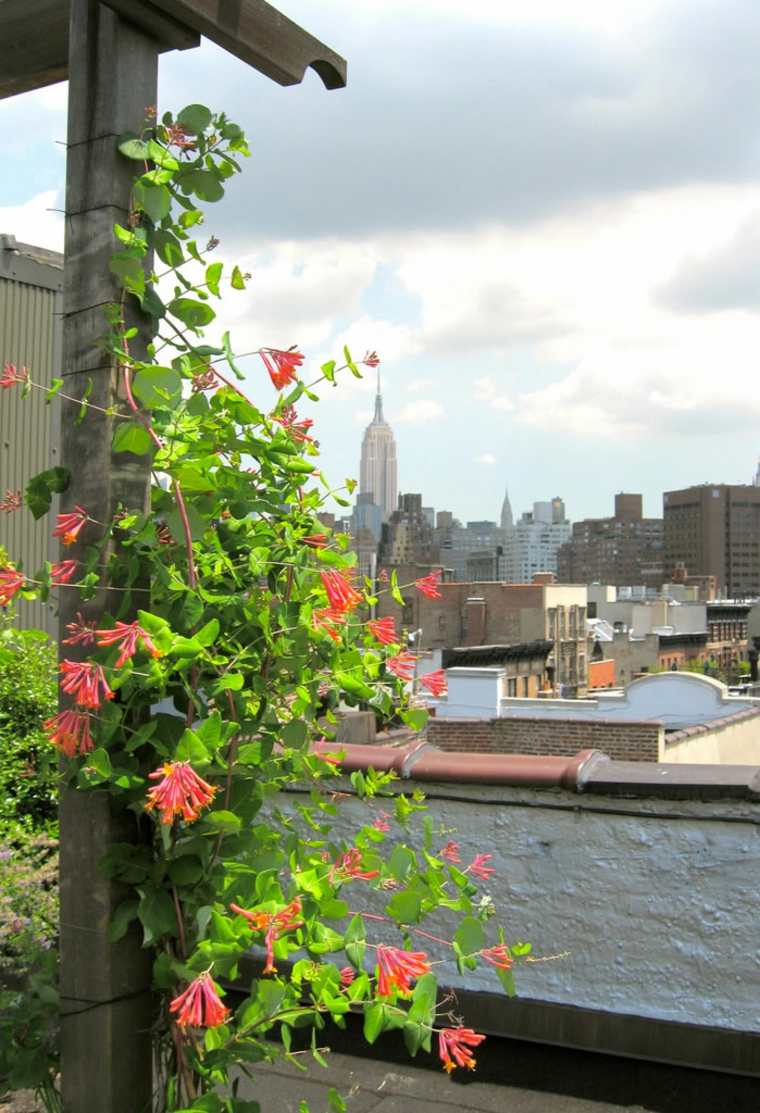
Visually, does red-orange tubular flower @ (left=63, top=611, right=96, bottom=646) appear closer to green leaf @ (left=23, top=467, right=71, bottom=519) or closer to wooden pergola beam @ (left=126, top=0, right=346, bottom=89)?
green leaf @ (left=23, top=467, right=71, bottom=519)

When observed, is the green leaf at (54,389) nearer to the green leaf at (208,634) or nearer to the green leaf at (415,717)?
the green leaf at (208,634)

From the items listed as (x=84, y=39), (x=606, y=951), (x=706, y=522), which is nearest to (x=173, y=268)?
(x=84, y=39)

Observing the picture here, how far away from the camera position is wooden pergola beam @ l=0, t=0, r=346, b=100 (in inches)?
93.9

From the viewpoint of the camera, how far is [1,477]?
30.6 feet

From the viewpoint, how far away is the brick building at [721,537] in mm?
175375

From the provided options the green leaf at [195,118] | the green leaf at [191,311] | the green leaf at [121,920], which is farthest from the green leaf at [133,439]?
the green leaf at [121,920]

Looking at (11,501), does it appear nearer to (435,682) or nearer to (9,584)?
(9,584)

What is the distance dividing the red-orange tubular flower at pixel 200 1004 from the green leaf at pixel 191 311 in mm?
1259

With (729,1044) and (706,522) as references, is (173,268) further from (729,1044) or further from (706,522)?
(706,522)

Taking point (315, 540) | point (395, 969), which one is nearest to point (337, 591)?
point (315, 540)

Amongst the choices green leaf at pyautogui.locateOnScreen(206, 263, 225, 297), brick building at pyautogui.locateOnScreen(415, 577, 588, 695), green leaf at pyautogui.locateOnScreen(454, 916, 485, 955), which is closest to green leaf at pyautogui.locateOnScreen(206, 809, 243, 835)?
green leaf at pyautogui.locateOnScreen(454, 916, 485, 955)

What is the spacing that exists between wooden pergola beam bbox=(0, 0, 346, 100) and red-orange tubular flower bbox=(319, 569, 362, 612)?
1.24 m

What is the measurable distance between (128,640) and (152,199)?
0.92 m

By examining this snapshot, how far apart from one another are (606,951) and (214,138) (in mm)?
2571
